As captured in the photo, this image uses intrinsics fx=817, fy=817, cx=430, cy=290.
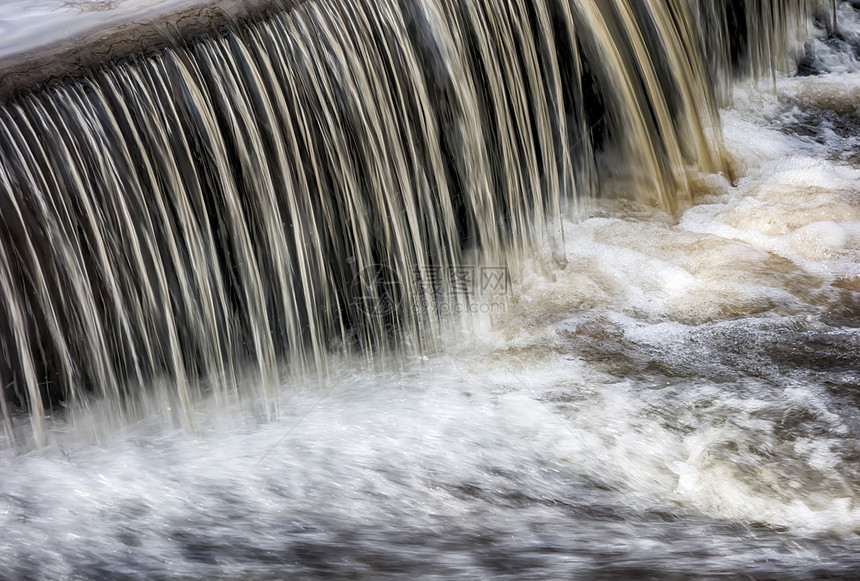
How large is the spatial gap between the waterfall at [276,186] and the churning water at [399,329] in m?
0.01

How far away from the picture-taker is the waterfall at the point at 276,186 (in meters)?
2.79

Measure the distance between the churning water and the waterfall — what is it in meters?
0.01

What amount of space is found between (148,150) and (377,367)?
1211mm

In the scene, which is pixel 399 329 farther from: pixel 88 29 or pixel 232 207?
pixel 88 29

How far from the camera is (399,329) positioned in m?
3.42

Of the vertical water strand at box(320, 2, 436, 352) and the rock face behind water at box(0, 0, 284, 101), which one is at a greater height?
the rock face behind water at box(0, 0, 284, 101)

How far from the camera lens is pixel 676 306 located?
332cm

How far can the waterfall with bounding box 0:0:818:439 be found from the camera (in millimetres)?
2791

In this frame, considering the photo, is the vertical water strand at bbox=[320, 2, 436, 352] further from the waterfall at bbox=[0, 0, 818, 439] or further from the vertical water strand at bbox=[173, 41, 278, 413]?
the vertical water strand at bbox=[173, 41, 278, 413]

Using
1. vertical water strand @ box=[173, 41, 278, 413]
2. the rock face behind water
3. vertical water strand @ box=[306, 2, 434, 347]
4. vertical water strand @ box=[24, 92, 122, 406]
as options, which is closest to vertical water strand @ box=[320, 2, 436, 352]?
vertical water strand @ box=[306, 2, 434, 347]

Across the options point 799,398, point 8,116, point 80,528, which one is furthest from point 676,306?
point 8,116

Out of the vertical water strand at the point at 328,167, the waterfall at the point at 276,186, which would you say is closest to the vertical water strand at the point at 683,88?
the waterfall at the point at 276,186

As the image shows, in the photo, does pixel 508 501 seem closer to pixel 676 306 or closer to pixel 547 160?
pixel 676 306

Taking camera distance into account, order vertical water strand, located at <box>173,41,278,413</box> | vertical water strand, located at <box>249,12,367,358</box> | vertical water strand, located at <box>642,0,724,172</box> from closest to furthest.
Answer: vertical water strand, located at <box>173,41,278,413</box>, vertical water strand, located at <box>249,12,367,358</box>, vertical water strand, located at <box>642,0,724,172</box>
